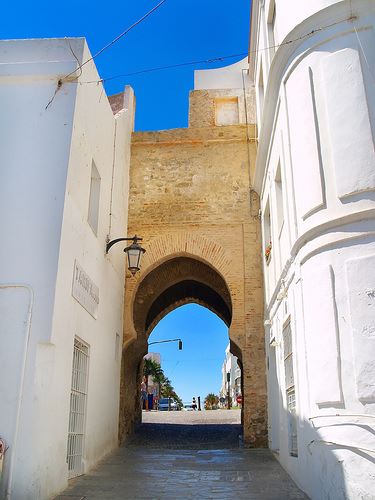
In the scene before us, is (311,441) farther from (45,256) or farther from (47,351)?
(45,256)

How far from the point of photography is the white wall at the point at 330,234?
488 cm

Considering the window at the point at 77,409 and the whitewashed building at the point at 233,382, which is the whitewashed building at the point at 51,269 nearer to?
the window at the point at 77,409

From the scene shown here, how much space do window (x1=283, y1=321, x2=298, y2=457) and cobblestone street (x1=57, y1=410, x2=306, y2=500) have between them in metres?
0.47

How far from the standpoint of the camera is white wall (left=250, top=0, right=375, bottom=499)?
4.88 metres

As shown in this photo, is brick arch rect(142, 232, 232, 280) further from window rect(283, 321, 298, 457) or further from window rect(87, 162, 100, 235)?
window rect(283, 321, 298, 457)

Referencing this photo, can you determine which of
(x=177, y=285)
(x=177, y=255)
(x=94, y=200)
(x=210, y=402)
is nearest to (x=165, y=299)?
(x=177, y=285)

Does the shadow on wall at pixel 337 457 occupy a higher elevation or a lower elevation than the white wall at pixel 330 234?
lower

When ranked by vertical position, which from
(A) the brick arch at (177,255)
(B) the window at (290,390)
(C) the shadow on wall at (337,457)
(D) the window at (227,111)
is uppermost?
(D) the window at (227,111)

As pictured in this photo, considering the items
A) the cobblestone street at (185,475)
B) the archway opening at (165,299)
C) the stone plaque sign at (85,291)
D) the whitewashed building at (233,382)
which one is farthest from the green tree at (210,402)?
the stone plaque sign at (85,291)

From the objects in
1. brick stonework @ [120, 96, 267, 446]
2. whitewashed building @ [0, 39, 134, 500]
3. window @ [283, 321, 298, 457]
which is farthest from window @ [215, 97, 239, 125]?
window @ [283, 321, 298, 457]

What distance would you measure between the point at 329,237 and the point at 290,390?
9.44 ft

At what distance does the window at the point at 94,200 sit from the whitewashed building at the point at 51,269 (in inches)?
0.8

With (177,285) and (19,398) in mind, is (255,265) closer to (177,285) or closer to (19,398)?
(177,285)

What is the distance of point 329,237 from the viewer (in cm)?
546
